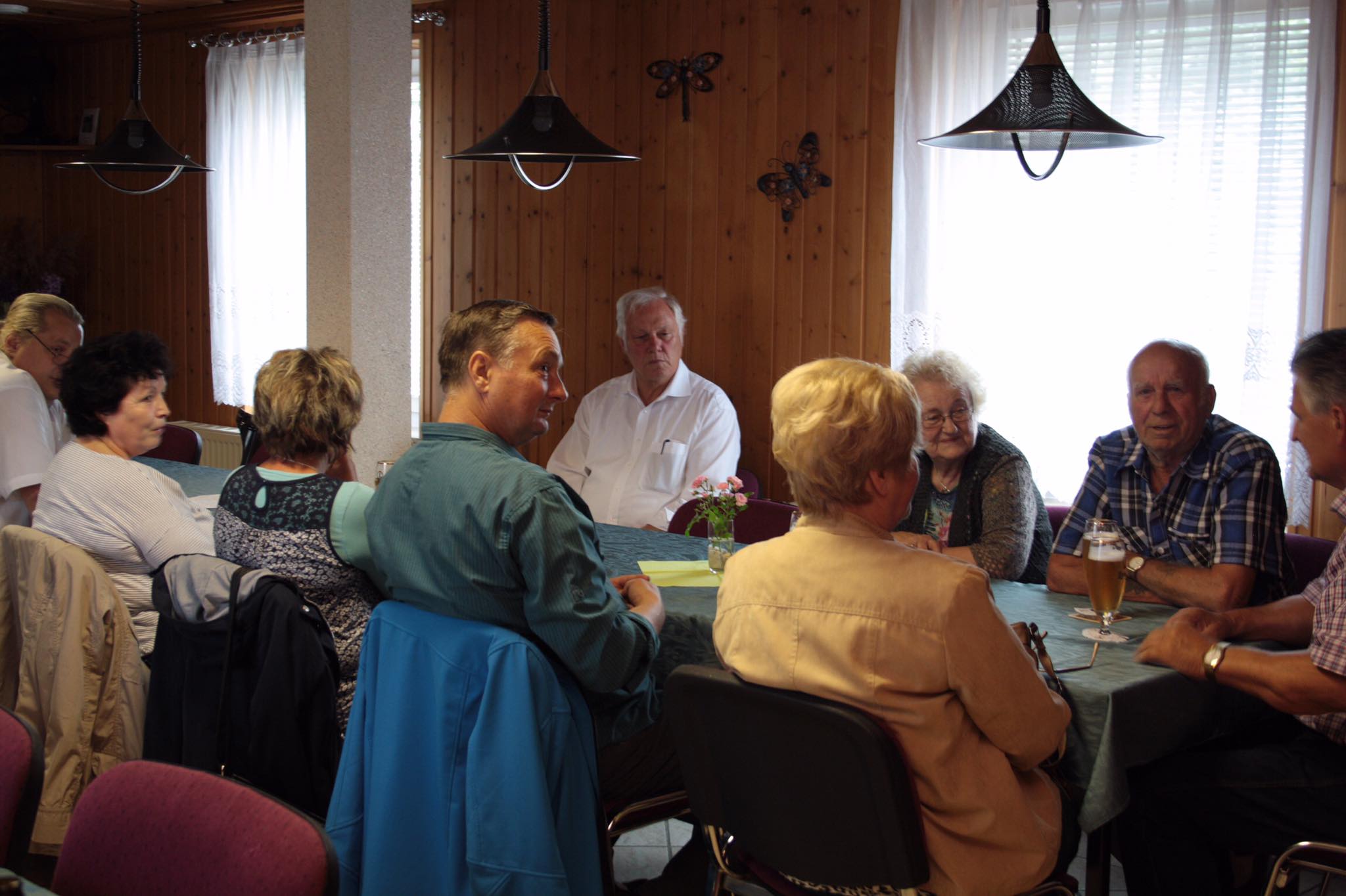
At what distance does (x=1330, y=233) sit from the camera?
12.2 ft

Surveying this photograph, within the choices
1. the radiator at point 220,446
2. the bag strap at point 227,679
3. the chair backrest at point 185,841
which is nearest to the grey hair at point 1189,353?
the bag strap at point 227,679

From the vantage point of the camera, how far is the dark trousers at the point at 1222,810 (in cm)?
199

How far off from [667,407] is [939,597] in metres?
2.90

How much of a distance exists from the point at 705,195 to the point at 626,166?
1.40 ft

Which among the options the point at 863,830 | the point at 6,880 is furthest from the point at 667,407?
the point at 6,880

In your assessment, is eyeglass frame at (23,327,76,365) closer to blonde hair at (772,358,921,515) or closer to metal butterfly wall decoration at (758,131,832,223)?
metal butterfly wall decoration at (758,131,832,223)

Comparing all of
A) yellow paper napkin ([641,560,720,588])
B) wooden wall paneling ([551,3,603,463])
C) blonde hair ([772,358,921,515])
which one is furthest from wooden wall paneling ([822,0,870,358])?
blonde hair ([772,358,921,515])

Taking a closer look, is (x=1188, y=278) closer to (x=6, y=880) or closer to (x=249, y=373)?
(x=6, y=880)

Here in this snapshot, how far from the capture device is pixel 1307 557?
266 cm

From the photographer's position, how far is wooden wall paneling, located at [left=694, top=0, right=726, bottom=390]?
4.85m

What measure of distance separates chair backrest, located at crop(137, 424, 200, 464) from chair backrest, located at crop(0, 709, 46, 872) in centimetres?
351

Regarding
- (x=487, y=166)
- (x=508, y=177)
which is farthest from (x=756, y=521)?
(x=487, y=166)

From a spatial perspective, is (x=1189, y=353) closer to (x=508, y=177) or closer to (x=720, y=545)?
(x=720, y=545)

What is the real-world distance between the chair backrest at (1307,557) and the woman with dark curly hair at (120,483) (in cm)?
236
